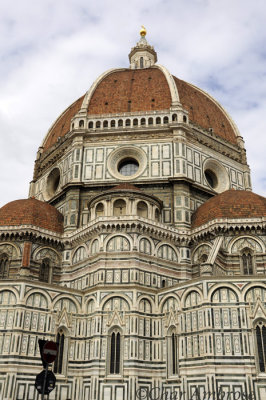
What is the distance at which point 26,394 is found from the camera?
24.1 metres

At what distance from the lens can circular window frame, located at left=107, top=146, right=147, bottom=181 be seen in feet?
117

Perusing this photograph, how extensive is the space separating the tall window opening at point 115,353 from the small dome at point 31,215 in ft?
33.3

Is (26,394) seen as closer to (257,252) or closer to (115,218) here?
(115,218)

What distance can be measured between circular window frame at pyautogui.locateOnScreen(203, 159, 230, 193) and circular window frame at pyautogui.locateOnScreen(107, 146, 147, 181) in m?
5.96

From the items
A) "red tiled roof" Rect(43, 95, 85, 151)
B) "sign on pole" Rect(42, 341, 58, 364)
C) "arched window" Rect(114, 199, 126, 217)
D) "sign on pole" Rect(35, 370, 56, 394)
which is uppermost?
"red tiled roof" Rect(43, 95, 85, 151)

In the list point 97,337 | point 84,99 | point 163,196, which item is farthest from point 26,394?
point 84,99

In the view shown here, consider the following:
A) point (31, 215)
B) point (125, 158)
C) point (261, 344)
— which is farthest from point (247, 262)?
point (31, 215)

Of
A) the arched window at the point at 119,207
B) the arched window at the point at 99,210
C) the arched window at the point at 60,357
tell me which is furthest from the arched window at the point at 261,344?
the arched window at the point at 99,210

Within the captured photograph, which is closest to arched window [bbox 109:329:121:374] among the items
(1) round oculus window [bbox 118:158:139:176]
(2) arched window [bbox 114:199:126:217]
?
(2) arched window [bbox 114:199:126:217]

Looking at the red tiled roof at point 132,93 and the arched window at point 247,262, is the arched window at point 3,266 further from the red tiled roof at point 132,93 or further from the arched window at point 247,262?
the arched window at point 247,262

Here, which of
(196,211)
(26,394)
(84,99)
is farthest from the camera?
(84,99)

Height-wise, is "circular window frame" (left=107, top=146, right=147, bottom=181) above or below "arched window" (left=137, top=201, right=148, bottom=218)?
above

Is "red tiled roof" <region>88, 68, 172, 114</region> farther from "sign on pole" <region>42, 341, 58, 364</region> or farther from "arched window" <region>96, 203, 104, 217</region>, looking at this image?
"sign on pole" <region>42, 341, 58, 364</region>

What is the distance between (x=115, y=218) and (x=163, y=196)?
6.19 meters
